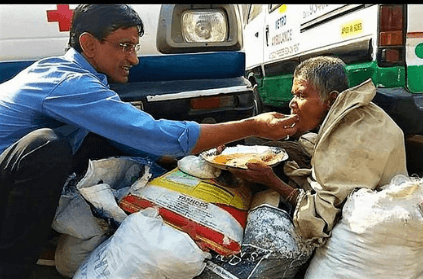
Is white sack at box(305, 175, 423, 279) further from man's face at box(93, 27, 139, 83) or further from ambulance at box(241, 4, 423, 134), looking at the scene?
man's face at box(93, 27, 139, 83)

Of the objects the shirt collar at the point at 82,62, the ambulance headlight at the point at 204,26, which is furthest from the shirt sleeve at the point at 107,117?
the ambulance headlight at the point at 204,26

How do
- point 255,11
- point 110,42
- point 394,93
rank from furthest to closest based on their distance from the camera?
1. point 255,11
2. point 394,93
3. point 110,42

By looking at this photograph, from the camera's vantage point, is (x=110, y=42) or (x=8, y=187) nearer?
(x=8, y=187)

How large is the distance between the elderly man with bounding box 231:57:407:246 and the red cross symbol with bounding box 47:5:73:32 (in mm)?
1254

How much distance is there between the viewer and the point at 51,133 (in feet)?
6.71

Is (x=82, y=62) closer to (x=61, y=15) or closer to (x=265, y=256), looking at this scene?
(x=61, y=15)

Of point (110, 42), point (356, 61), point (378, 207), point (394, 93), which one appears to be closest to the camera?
point (378, 207)

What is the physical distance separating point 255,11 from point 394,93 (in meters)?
3.79

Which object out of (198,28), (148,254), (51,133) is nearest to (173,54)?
(198,28)

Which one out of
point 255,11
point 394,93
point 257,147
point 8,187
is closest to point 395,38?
point 394,93

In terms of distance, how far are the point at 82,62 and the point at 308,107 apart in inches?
38.8

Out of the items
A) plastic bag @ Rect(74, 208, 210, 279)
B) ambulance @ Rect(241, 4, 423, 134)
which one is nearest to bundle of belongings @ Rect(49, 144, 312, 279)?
plastic bag @ Rect(74, 208, 210, 279)

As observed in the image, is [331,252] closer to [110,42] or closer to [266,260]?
[266,260]

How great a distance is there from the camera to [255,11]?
6.16m
